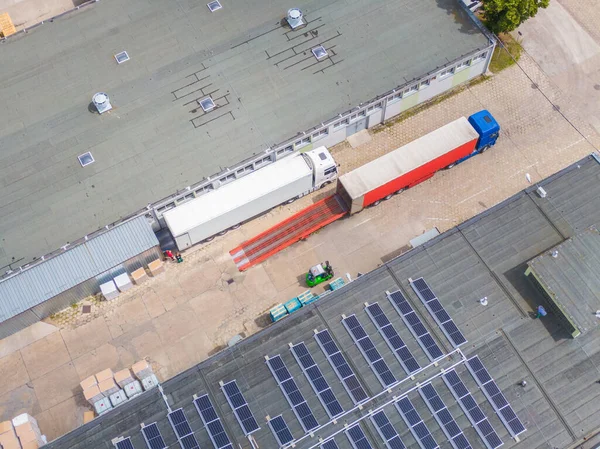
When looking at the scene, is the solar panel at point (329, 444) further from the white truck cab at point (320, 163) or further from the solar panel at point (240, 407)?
the white truck cab at point (320, 163)

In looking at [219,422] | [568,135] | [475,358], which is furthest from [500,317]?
[568,135]

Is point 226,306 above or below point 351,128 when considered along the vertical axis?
below

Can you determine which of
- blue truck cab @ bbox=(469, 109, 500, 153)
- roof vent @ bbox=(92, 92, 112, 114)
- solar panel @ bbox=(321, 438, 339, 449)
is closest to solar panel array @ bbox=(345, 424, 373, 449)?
solar panel @ bbox=(321, 438, 339, 449)

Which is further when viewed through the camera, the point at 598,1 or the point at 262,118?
the point at 598,1

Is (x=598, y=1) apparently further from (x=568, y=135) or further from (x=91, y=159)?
(x=91, y=159)

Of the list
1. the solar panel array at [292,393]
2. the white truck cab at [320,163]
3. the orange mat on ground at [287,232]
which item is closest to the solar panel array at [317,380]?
the solar panel array at [292,393]
